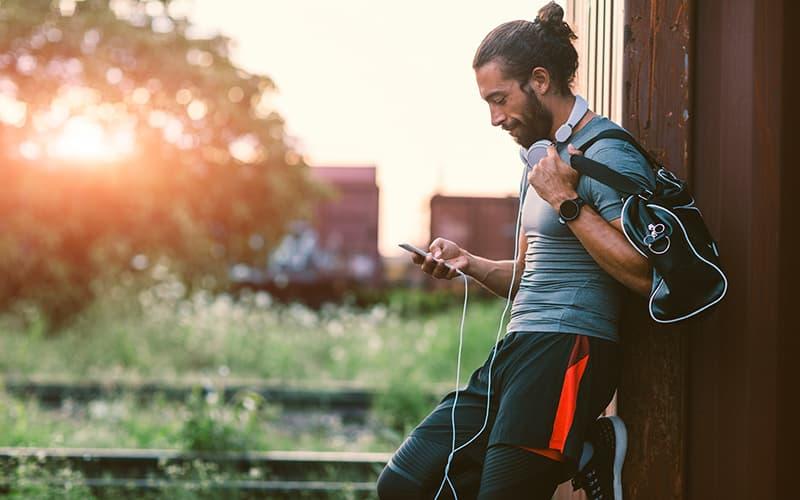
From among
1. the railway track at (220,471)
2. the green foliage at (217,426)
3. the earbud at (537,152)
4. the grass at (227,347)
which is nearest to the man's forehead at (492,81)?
the earbud at (537,152)

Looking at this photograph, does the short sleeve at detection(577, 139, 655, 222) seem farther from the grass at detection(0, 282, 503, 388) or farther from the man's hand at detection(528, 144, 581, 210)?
the grass at detection(0, 282, 503, 388)

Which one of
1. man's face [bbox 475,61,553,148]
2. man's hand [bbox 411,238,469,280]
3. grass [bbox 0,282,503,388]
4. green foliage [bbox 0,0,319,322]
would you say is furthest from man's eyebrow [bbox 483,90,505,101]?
green foliage [bbox 0,0,319,322]

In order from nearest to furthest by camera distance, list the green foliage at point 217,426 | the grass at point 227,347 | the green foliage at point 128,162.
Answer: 1. the green foliage at point 217,426
2. the grass at point 227,347
3. the green foliage at point 128,162

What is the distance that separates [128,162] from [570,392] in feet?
53.7

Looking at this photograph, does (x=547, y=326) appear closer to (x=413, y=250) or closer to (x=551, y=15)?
(x=413, y=250)

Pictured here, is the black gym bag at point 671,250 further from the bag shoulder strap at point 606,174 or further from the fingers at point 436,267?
the fingers at point 436,267

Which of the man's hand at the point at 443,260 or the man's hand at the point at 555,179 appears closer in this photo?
the man's hand at the point at 555,179

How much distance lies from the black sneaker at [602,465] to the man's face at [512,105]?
3.25 ft

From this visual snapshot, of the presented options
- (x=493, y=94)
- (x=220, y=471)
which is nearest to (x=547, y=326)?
(x=493, y=94)

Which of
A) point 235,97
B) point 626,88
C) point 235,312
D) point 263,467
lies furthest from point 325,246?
point 626,88

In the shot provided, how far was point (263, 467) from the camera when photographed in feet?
20.2

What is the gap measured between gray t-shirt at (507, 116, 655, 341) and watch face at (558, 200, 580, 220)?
0.08 metres

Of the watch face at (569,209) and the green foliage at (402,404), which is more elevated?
the watch face at (569,209)

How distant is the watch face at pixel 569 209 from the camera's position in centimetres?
263
